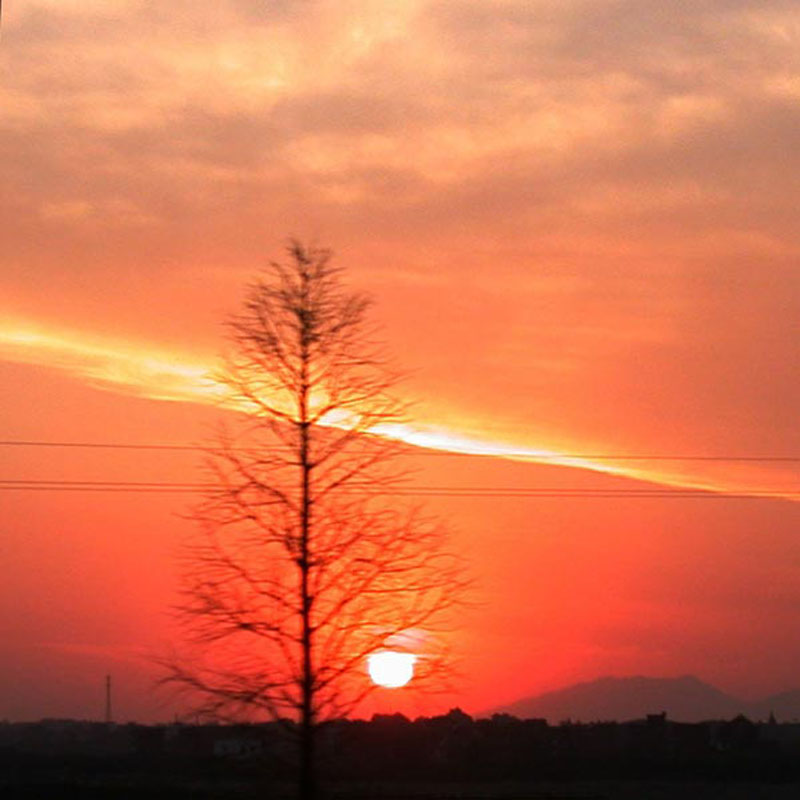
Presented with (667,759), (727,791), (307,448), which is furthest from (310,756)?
(667,759)

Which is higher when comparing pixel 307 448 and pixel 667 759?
pixel 307 448

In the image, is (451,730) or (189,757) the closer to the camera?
(189,757)

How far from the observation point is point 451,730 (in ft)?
291

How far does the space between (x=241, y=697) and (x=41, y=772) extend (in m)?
46.3

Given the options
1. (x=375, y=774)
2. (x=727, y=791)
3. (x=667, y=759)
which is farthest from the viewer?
(x=667, y=759)

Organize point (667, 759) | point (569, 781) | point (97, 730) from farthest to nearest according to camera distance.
A: point (97, 730), point (667, 759), point (569, 781)

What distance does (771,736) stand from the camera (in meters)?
114

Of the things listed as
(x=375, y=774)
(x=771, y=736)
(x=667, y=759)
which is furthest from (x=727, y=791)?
(x=771, y=736)

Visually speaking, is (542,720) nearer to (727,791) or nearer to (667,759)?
(667,759)

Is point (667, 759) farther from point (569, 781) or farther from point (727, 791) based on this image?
point (727, 791)

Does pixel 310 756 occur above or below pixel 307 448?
below

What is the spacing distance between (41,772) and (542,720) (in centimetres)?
3774

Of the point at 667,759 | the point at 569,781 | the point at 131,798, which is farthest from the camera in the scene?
the point at 667,759

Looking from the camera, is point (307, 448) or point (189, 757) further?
point (189, 757)
